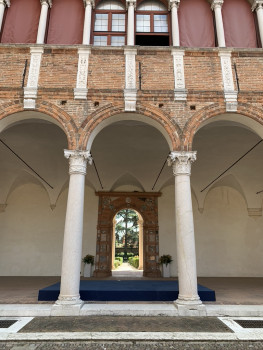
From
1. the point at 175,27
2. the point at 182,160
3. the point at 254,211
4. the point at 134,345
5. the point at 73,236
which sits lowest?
the point at 134,345

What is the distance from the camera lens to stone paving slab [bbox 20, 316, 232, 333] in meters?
4.31

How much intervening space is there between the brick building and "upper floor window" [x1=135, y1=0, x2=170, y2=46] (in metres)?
0.04

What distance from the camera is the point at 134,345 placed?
378 cm

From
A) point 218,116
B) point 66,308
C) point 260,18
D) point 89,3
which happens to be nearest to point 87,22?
point 89,3

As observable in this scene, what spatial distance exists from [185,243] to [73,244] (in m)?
Result: 2.51

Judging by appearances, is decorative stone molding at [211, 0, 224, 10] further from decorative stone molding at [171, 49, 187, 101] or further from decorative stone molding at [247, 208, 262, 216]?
decorative stone molding at [247, 208, 262, 216]

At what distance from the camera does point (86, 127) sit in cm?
635

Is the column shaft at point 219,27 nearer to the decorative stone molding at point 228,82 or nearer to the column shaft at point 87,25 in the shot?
the decorative stone molding at point 228,82

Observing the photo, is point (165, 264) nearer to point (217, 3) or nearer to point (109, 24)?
point (109, 24)

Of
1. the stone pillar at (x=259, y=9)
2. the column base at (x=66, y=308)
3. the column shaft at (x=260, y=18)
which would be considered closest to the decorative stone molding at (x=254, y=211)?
the column shaft at (x=260, y=18)

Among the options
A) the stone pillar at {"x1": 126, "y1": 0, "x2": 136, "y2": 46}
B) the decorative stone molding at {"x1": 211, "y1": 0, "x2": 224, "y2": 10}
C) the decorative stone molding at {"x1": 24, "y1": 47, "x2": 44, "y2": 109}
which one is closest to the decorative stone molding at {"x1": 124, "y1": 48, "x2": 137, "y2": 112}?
the stone pillar at {"x1": 126, "y1": 0, "x2": 136, "y2": 46}

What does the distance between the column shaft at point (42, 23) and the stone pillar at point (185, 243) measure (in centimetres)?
518

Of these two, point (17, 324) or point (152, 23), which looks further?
point (152, 23)

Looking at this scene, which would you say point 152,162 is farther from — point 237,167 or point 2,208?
point 2,208
